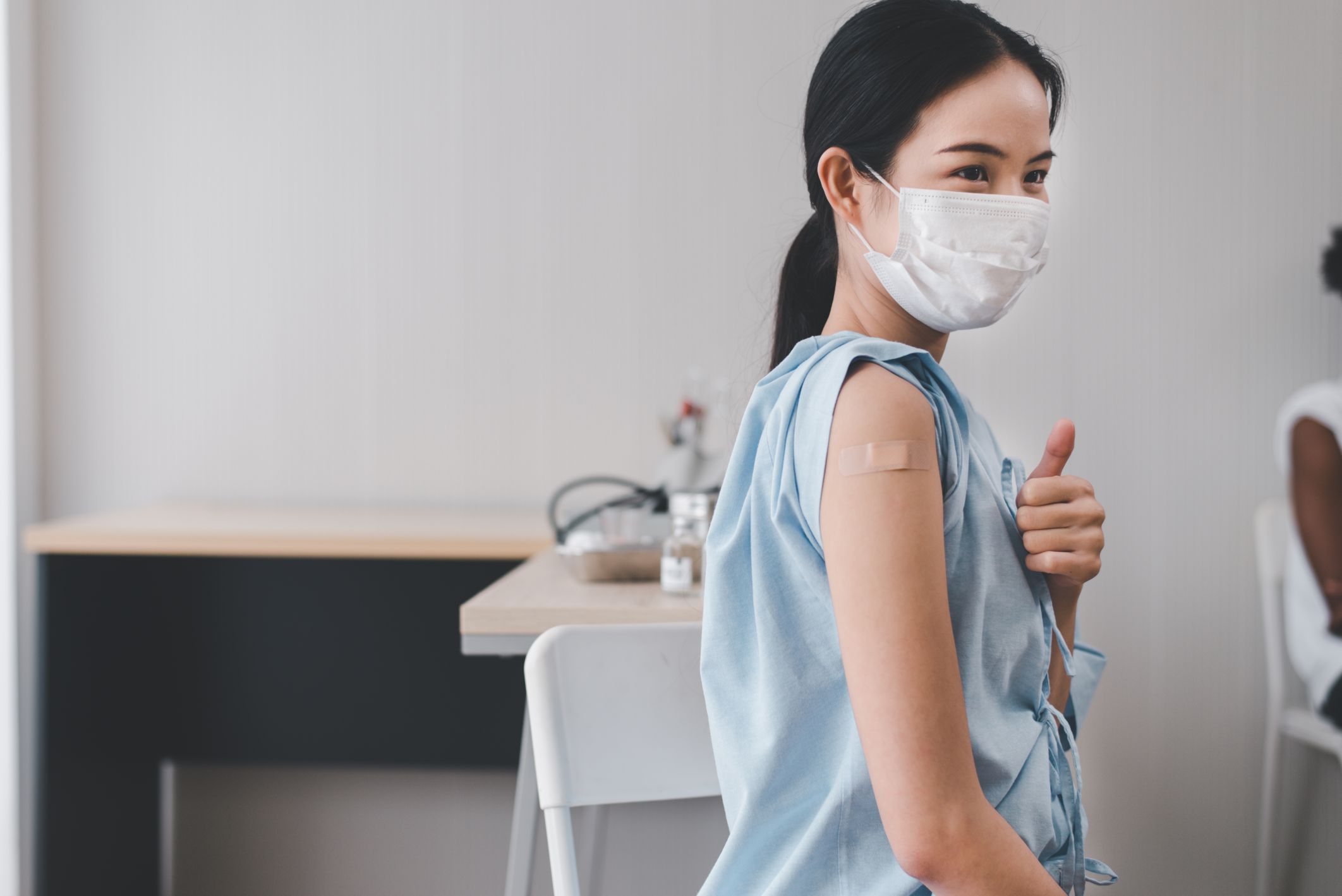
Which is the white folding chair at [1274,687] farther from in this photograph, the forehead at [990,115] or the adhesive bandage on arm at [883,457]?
the adhesive bandage on arm at [883,457]

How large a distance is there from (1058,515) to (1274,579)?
59.1 inches

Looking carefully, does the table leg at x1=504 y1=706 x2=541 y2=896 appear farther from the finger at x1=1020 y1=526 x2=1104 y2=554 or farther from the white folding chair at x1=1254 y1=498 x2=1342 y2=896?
the white folding chair at x1=1254 y1=498 x2=1342 y2=896

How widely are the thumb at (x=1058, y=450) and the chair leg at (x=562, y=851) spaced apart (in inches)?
18.7

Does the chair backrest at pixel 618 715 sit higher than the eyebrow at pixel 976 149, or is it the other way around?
the eyebrow at pixel 976 149

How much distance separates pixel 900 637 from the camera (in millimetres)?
518

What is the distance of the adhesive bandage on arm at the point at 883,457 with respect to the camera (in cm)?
53

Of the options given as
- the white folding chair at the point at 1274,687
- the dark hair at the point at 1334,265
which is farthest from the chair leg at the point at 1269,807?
the dark hair at the point at 1334,265

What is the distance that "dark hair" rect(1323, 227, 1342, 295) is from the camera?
192cm

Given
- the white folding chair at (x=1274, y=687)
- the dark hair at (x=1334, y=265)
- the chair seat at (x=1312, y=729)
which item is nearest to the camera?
the chair seat at (x=1312, y=729)

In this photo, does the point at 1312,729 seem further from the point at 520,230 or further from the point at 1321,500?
the point at 520,230

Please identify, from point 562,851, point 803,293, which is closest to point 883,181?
point 803,293

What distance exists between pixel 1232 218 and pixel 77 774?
2437 mm

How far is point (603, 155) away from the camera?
200 centimetres

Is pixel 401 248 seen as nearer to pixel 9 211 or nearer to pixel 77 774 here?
pixel 9 211
